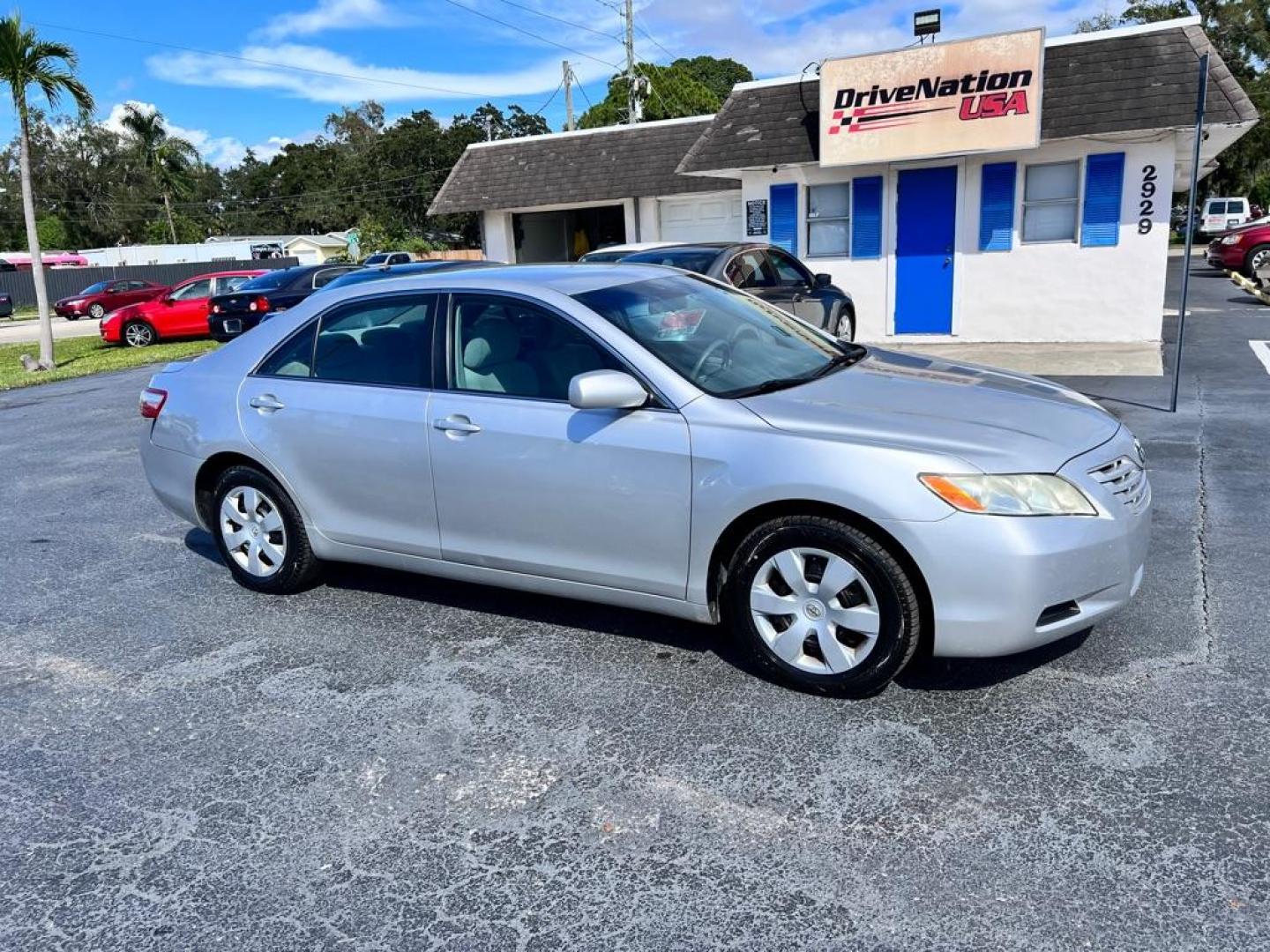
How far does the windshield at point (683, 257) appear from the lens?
953cm

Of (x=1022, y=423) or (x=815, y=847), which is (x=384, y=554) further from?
(x=1022, y=423)

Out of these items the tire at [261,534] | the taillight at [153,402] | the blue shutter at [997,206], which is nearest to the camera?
the tire at [261,534]

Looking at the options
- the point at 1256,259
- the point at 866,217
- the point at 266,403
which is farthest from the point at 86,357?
the point at 1256,259

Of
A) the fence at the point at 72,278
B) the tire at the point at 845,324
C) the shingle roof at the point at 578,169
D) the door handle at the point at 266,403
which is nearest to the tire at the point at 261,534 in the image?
the door handle at the point at 266,403

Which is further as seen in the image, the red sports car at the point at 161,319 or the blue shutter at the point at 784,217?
the red sports car at the point at 161,319

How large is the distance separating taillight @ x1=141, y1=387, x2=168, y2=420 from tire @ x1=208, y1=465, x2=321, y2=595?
0.57 m

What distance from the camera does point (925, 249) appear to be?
14508mm

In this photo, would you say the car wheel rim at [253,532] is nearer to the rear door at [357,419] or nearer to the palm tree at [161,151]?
the rear door at [357,419]

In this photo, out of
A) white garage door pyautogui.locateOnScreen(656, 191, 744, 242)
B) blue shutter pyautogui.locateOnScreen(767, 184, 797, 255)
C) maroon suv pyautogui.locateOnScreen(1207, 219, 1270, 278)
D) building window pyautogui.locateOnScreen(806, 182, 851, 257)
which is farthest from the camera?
maroon suv pyautogui.locateOnScreen(1207, 219, 1270, 278)

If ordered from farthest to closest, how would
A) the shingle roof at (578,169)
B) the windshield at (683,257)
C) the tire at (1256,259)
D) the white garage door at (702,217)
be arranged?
the tire at (1256,259) < the shingle roof at (578,169) < the white garage door at (702,217) < the windshield at (683,257)

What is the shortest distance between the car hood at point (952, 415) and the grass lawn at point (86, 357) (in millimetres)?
15996

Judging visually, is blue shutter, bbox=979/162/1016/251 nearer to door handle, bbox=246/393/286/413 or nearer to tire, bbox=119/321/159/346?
door handle, bbox=246/393/286/413

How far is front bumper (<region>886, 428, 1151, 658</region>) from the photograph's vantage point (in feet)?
10.9

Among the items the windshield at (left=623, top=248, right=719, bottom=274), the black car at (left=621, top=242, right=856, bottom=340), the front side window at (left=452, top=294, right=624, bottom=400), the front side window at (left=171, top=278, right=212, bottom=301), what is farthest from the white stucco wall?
the front side window at (left=171, top=278, right=212, bottom=301)
